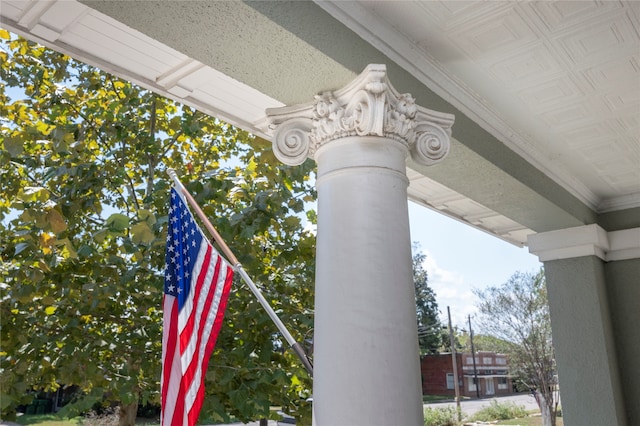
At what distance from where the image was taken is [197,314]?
2975 millimetres

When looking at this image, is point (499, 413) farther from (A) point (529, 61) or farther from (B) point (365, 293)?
(B) point (365, 293)

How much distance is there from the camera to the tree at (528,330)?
74.0 ft

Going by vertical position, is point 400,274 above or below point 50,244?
below

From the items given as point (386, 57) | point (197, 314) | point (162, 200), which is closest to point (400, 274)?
point (386, 57)

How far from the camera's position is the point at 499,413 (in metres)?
28.0

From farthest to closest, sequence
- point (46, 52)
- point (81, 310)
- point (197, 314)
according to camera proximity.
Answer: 1. point (46, 52)
2. point (81, 310)
3. point (197, 314)

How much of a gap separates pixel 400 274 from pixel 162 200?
126 inches

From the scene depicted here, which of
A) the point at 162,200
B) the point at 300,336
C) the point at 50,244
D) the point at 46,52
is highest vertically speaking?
the point at 46,52

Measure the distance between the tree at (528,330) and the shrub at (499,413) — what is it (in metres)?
3.31

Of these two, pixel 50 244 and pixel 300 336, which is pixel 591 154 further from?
pixel 50 244

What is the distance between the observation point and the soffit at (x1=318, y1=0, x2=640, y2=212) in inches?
97.0

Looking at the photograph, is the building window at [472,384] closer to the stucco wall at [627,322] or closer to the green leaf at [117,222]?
the stucco wall at [627,322]

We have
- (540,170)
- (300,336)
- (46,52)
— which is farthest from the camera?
(46,52)

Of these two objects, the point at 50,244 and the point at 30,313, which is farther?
the point at 30,313
